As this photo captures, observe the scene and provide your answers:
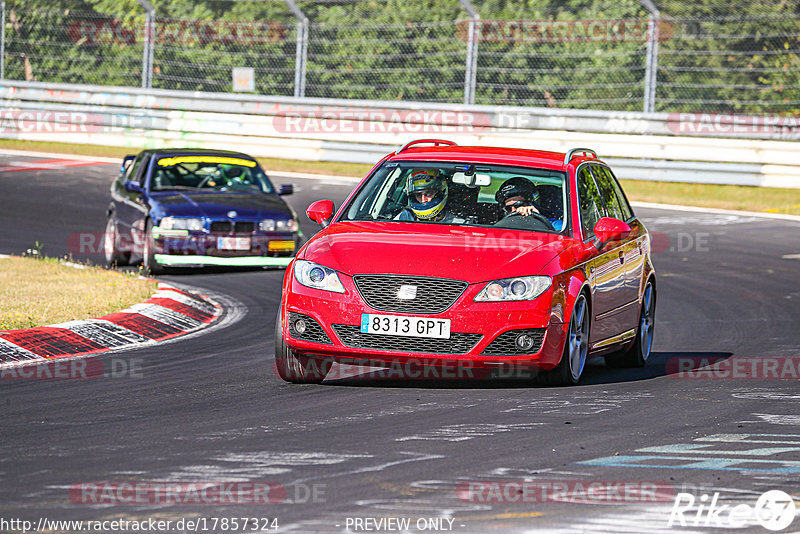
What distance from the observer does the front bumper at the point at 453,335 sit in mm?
8539

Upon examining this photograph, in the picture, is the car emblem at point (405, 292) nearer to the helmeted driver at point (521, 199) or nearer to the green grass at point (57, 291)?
the helmeted driver at point (521, 199)

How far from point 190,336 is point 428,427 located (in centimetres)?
424

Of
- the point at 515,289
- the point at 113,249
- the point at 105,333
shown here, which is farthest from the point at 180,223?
the point at 515,289

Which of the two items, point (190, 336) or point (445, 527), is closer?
point (445, 527)

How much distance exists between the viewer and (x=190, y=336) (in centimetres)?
1126

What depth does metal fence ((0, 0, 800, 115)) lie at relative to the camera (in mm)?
22953

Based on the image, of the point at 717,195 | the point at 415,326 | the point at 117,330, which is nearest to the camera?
the point at 415,326

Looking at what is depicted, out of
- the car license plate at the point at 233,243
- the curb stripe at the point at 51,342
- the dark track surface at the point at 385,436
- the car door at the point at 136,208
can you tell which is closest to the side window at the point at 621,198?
the dark track surface at the point at 385,436

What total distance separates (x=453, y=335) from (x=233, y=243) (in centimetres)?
767

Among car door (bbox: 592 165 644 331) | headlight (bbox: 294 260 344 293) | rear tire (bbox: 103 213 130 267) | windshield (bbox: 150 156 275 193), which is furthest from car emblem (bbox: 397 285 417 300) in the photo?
windshield (bbox: 150 156 275 193)

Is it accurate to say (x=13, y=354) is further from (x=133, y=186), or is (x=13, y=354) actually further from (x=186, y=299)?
(x=133, y=186)

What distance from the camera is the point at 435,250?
28.9ft

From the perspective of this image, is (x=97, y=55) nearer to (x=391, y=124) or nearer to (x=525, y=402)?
(x=391, y=124)

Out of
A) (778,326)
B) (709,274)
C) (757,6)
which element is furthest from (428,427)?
(757,6)
